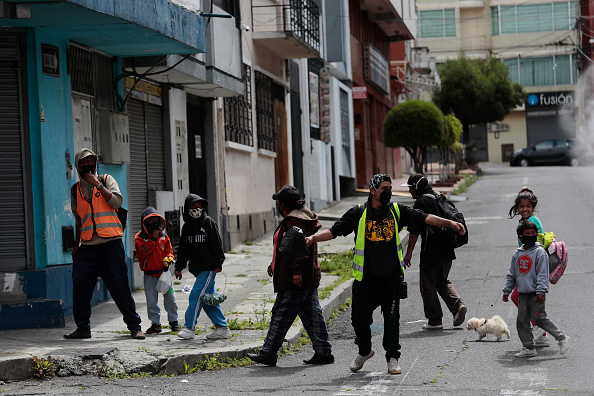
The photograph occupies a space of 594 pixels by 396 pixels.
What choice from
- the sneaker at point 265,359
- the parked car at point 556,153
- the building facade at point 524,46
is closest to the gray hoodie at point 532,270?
the sneaker at point 265,359

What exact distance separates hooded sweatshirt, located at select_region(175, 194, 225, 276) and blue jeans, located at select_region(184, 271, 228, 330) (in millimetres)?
79

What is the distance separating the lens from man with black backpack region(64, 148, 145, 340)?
356 inches

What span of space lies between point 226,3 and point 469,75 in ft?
107

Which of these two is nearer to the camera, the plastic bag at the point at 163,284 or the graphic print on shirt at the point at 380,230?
the graphic print on shirt at the point at 380,230

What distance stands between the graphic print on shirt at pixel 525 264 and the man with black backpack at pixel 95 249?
3.60 m

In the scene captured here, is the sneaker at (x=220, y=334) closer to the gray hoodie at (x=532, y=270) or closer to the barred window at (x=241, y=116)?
the gray hoodie at (x=532, y=270)

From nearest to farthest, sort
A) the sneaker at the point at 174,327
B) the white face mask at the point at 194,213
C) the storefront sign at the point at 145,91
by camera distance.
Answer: the white face mask at the point at 194,213
the sneaker at the point at 174,327
the storefront sign at the point at 145,91

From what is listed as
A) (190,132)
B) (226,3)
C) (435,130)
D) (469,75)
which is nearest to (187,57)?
(190,132)

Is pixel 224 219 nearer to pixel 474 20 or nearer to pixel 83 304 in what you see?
pixel 83 304

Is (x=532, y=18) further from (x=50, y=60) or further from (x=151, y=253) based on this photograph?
(x=151, y=253)

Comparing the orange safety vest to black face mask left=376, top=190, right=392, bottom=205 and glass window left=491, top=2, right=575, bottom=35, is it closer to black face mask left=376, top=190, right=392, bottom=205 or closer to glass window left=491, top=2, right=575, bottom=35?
black face mask left=376, top=190, right=392, bottom=205

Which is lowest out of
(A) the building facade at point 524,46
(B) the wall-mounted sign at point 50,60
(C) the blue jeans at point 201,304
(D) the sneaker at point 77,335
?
(D) the sneaker at point 77,335

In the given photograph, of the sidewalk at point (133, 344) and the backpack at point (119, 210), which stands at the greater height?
the backpack at point (119, 210)

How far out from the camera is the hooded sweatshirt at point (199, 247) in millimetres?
9125
